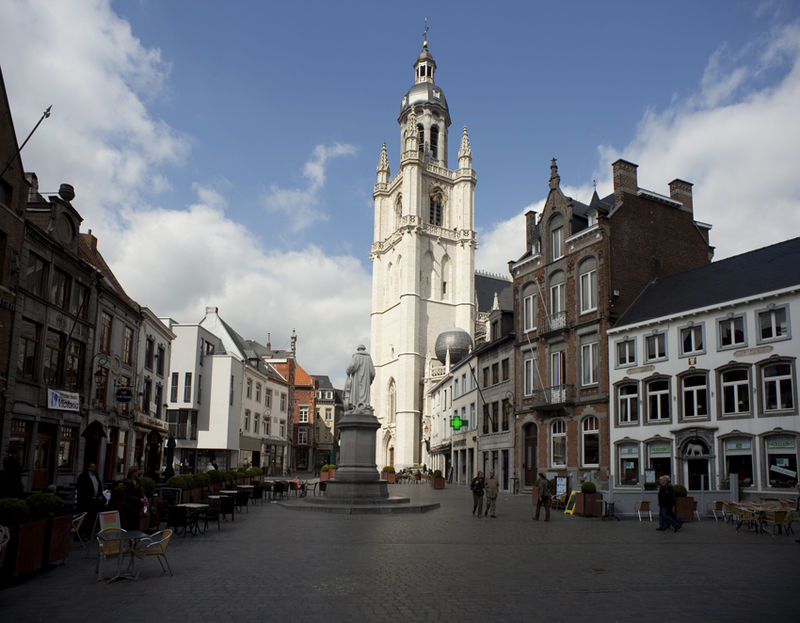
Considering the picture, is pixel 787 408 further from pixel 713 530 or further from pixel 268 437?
pixel 268 437

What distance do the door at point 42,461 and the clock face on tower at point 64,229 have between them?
762cm

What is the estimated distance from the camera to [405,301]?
82938 mm

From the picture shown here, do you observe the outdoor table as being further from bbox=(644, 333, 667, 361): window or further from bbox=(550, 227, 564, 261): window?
bbox=(550, 227, 564, 261): window

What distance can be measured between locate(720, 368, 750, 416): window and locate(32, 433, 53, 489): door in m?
25.5

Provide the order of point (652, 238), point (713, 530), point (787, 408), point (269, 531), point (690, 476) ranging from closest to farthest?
1. point (269, 531)
2. point (713, 530)
3. point (787, 408)
4. point (690, 476)
5. point (652, 238)

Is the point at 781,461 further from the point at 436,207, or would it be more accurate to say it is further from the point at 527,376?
the point at 436,207

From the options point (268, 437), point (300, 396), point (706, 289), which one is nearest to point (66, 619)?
point (706, 289)

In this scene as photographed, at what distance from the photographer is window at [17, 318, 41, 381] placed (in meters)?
24.0

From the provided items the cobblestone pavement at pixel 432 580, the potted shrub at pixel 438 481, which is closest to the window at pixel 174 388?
the potted shrub at pixel 438 481

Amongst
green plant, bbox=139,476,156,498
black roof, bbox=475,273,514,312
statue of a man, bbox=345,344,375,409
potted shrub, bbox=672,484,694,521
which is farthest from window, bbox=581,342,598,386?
black roof, bbox=475,273,514,312

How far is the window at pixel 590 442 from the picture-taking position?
33.0 meters

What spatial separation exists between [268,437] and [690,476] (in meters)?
45.9

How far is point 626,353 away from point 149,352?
25618 mm

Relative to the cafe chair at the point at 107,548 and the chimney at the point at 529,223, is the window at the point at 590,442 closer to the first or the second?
the chimney at the point at 529,223
